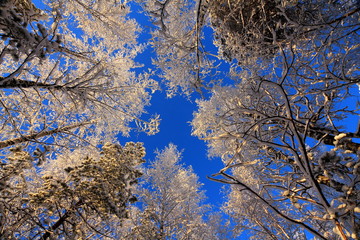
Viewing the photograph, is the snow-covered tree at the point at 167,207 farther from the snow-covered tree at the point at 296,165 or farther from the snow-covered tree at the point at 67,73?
the snow-covered tree at the point at 296,165

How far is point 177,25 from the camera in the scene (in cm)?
430

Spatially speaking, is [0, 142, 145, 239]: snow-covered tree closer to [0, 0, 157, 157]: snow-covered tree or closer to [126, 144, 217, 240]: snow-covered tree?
[0, 0, 157, 157]: snow-covered tree

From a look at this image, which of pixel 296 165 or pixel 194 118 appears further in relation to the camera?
pixel 194 118

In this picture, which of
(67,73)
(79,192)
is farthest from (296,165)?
(79,192)

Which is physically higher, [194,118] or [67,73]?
[194,118]

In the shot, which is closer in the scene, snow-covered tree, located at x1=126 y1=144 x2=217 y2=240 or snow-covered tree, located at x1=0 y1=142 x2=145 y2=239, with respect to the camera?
snow-covered tree, located at x1=0 y1=142 x2=145 y2=239

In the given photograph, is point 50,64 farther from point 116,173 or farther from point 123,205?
point 123,205

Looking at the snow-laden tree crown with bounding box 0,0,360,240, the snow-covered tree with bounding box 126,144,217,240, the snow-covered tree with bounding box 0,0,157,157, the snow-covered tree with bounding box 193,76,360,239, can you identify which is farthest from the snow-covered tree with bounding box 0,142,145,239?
the snow-covered tree with bounding box 193,76,360,239

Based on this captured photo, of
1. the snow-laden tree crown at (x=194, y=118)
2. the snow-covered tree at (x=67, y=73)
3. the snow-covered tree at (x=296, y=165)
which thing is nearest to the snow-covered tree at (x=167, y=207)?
the snow-laden tree crown at (x=194, y=118)

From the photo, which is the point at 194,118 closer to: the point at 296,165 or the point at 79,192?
the point at 79,192

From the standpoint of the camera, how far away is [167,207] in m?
6.60

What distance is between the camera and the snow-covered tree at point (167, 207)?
5484 millimetres

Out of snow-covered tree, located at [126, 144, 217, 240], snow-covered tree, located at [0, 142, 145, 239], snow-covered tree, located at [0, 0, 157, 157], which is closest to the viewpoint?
snow-covered tree, located at [0, 0, 157, 157]

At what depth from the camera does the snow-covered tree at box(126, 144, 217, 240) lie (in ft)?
18.0
